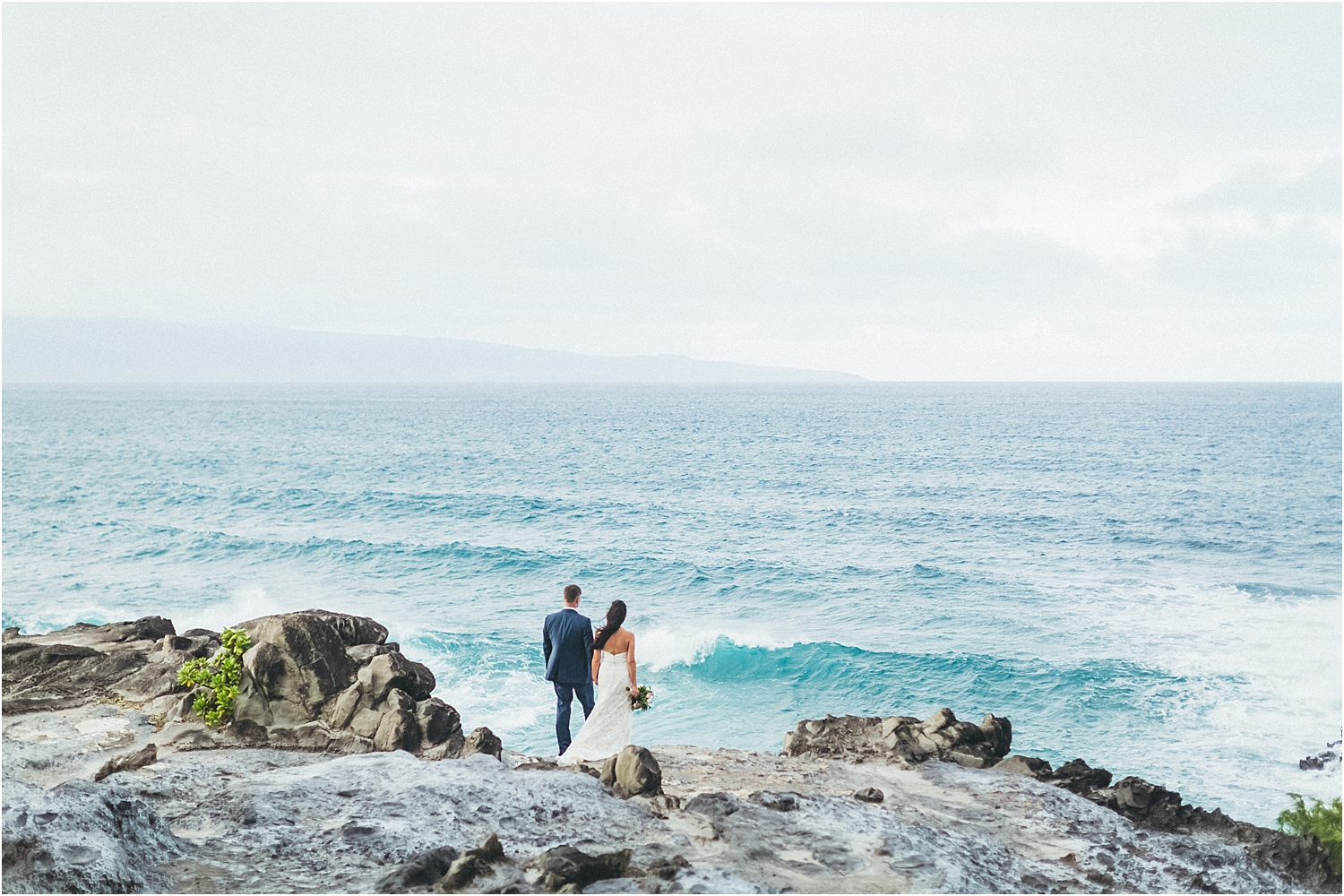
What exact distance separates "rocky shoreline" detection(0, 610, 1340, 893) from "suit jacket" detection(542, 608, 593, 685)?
45.2 inches

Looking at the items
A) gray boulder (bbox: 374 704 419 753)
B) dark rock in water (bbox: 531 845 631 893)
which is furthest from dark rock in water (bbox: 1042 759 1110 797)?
gray boulder (bbox: 374 704 419 753)

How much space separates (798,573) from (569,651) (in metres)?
25.2

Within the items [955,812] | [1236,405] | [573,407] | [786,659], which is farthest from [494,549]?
[1236,405]

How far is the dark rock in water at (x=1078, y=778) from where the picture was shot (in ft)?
37.5

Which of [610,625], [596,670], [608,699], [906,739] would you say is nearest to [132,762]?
[596,670]

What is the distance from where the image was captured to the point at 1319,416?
12825 centimetres

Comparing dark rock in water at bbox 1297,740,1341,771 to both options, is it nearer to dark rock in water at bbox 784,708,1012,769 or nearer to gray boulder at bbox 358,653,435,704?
dark rock in water at bbox 784,708,1012,769

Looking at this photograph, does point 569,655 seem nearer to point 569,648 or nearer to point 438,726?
point 569,648

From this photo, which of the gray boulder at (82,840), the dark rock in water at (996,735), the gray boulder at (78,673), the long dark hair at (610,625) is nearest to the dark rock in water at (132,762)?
the gray boulder at (82,840)

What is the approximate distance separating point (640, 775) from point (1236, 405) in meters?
185

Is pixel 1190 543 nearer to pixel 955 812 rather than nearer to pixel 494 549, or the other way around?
pixel 494 549

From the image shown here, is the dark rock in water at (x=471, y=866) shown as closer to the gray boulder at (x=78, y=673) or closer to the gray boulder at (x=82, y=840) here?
the gray boulder at (x=82, y=840)

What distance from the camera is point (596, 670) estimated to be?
11.0 metres

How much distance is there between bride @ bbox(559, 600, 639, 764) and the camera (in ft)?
35.8
